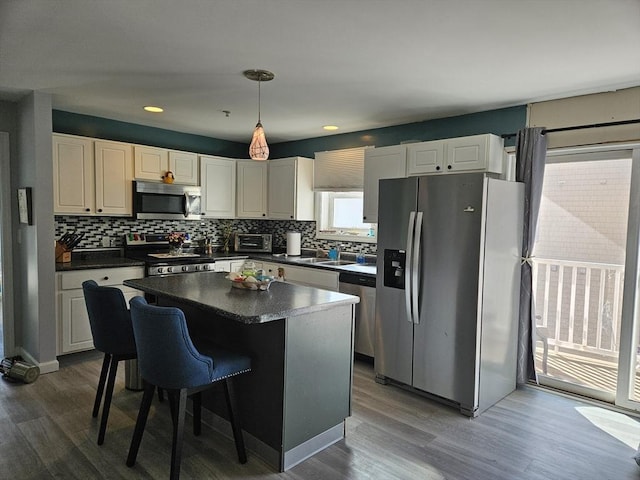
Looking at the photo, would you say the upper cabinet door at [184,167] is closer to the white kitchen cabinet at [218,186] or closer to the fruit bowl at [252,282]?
the white kitchen cabinet at [218,186]

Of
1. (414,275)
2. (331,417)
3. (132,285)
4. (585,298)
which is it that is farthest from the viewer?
(585,298)

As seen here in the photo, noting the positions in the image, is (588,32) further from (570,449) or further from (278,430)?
(278,430)

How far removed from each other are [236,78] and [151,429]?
8.24 ft

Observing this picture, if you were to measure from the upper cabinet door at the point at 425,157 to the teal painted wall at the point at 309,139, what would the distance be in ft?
1.24

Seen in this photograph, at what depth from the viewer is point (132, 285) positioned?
2.92 meters

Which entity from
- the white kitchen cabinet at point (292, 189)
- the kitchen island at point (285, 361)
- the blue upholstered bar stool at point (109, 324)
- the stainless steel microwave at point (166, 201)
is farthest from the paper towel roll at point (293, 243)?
the blue upholstered bar stool at point (109, 324)

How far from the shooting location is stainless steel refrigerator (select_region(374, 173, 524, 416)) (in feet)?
10.0

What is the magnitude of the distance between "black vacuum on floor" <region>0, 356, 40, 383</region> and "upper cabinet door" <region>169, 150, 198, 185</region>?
2.37m

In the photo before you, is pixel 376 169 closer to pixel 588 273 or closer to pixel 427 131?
pixel 427 131

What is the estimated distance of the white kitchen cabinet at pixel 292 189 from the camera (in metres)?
5.18

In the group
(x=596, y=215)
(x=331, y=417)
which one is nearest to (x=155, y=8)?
(x=331, y=417)

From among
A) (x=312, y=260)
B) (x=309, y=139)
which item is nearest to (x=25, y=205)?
(x=312, y=260)

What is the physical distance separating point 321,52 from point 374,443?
2.47 meters

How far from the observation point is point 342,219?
5.20 metres
